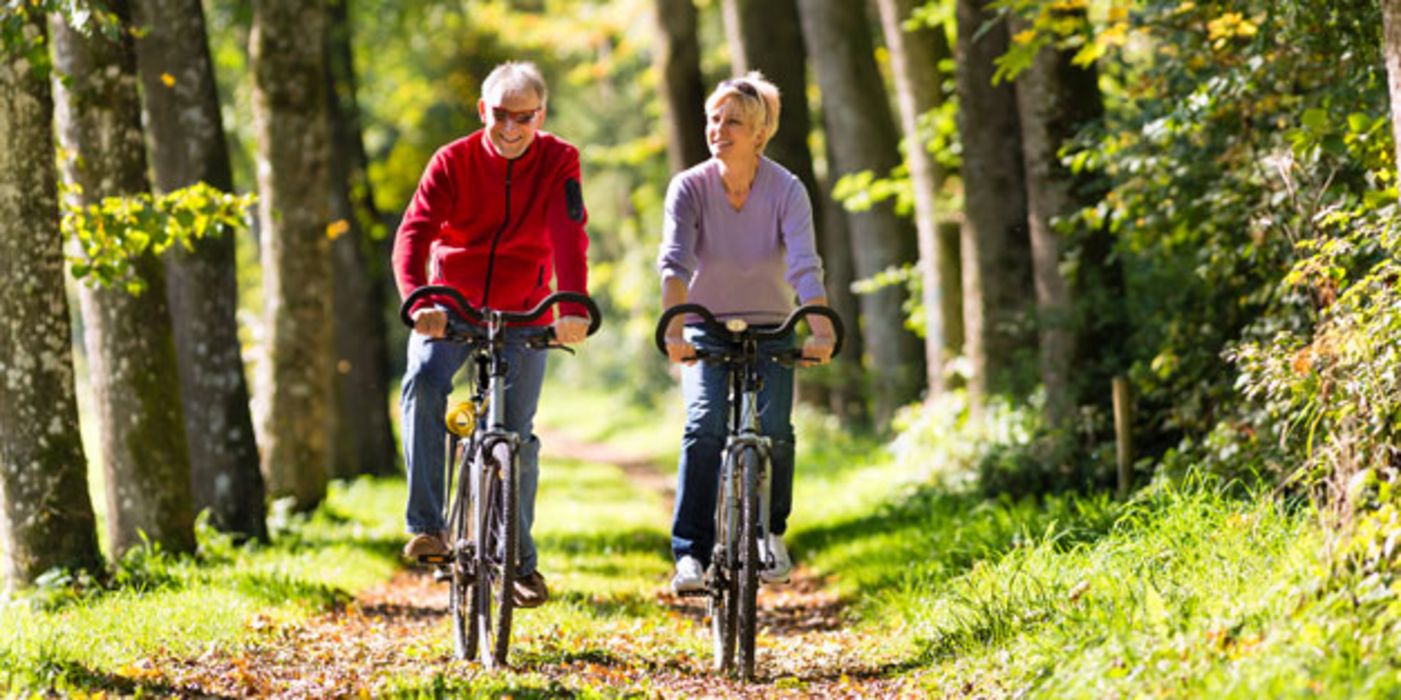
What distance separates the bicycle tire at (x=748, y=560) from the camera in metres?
6.37

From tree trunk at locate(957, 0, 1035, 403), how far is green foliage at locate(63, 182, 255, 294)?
5.80 m

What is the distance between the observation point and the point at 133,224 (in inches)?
334

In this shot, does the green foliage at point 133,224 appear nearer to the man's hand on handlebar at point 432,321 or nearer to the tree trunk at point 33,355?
the tree trunk at point 33,355

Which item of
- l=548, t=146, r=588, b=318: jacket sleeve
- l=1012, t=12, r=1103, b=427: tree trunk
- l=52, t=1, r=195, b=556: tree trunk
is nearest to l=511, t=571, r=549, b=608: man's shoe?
l=548, t=146, r=588, b=318: jacket sleeve

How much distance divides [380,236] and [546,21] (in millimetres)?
11521

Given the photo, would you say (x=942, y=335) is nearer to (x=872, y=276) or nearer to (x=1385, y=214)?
(x=872, y=276)

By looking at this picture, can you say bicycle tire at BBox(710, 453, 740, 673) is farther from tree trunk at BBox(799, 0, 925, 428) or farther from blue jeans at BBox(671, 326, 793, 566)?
tree trunk at BBox(799, 0, 925, 428)

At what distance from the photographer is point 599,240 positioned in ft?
152

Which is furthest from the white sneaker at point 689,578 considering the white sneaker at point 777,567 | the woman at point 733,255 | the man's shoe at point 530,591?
the man's shoe at point 530,591

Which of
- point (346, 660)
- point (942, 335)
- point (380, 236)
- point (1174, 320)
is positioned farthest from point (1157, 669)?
point (380, 236)

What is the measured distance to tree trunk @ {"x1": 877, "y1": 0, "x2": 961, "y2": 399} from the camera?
15.2 m

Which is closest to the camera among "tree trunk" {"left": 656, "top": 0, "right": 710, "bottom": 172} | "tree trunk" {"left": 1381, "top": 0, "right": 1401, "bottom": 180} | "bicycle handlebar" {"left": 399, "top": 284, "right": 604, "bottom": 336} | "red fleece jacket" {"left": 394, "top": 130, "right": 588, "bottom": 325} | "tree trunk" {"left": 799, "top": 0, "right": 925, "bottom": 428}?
"tree trunk" {"left": 1381, "top": 0, "right": 1401, "bottom": 180}

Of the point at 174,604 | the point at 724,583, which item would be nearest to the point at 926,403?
the point at 174,604

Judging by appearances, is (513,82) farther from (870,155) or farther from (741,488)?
(870,155)
